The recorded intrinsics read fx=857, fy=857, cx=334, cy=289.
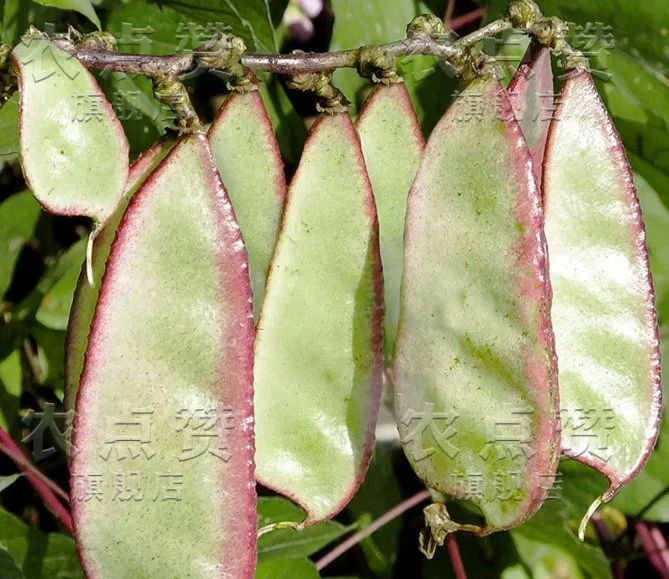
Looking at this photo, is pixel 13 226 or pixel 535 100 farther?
pixel 13 226

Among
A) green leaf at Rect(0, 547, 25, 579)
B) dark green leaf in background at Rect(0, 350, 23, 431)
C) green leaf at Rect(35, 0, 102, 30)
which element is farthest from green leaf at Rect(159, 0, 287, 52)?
green leaf at Rect(0, 547, 25, 579)

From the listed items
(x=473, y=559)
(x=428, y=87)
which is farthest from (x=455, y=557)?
(x=428, y=87)

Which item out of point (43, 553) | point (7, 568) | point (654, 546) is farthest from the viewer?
point (654, 546)

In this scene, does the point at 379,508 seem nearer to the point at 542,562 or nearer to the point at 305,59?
the point at 542,562

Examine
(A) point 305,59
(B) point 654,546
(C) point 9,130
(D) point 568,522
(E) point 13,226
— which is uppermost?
(A) point 305,59

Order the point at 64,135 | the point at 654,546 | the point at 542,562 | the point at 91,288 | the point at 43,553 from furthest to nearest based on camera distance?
1. the point at 654,546
2. the point at 542,562
3. the point at 43,553
4. the point at 91,288
5. the point at 64,135

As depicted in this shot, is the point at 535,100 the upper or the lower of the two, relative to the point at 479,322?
upper
